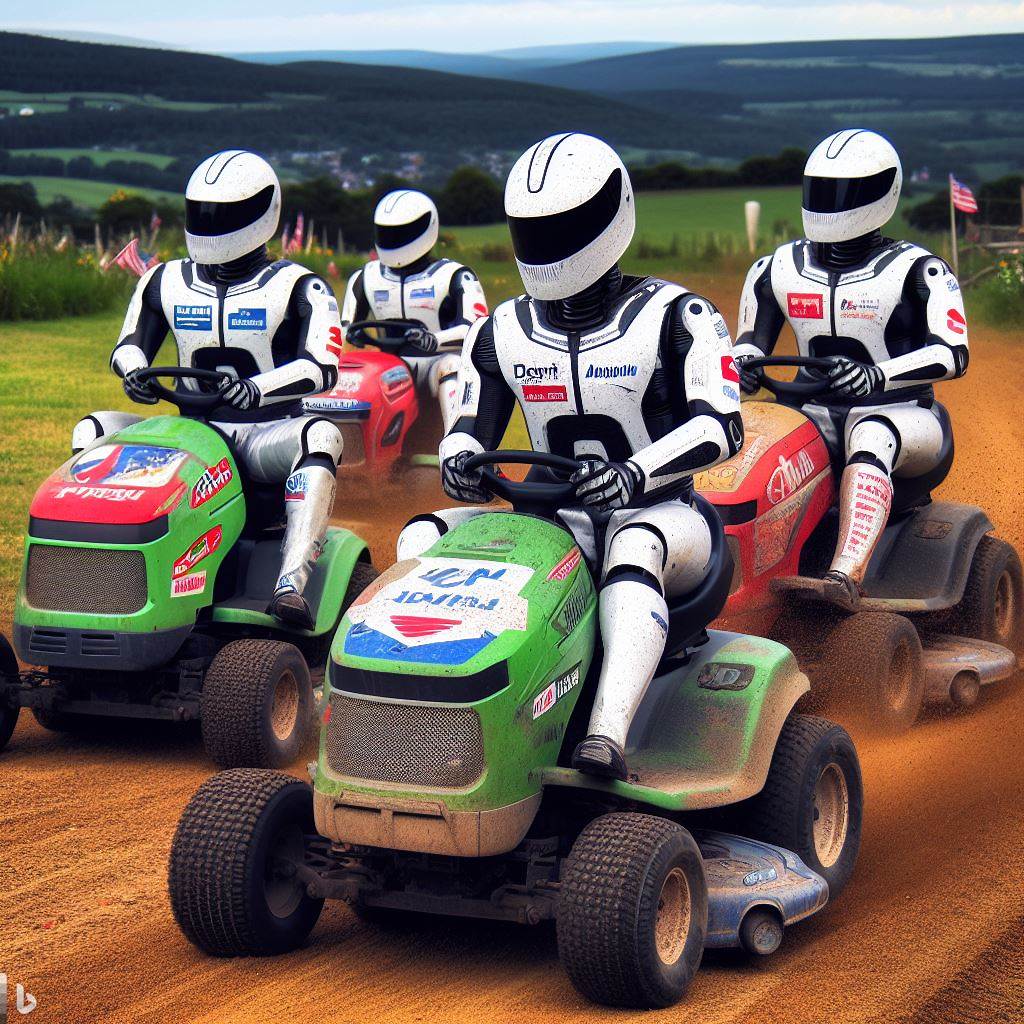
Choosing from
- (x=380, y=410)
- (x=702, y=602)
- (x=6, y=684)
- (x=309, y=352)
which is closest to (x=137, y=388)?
(x=309, y=352)

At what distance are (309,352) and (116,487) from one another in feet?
4.34

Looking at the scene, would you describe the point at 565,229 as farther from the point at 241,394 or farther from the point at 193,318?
the point at 193,318

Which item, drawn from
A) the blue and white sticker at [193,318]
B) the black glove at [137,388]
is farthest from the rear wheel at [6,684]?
the blue and white sticker at [193,318]

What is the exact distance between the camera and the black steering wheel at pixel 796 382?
7.89 metres

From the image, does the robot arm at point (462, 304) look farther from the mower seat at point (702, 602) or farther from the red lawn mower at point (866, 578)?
the mower seat at point (702, 602)

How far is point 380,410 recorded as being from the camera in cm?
1255

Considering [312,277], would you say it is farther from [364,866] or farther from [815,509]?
[364,866]

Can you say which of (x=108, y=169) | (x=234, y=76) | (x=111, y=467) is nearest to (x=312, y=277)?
(x=111, y=467)

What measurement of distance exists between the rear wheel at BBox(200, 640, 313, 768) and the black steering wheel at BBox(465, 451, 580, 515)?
1.98m

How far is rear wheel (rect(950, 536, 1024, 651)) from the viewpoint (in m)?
8.64

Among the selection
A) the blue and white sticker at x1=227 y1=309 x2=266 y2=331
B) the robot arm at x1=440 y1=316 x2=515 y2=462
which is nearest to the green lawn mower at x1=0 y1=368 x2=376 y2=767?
the blue and white sticker at x1=227 y1=309 x2=266 y2=331

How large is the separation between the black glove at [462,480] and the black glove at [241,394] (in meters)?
2.42

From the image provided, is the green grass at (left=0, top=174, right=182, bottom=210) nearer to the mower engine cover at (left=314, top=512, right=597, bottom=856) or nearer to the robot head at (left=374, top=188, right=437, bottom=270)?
the robot head at (left=374, top=188, right=437, bottom=270)

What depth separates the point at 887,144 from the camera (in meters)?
8.59
